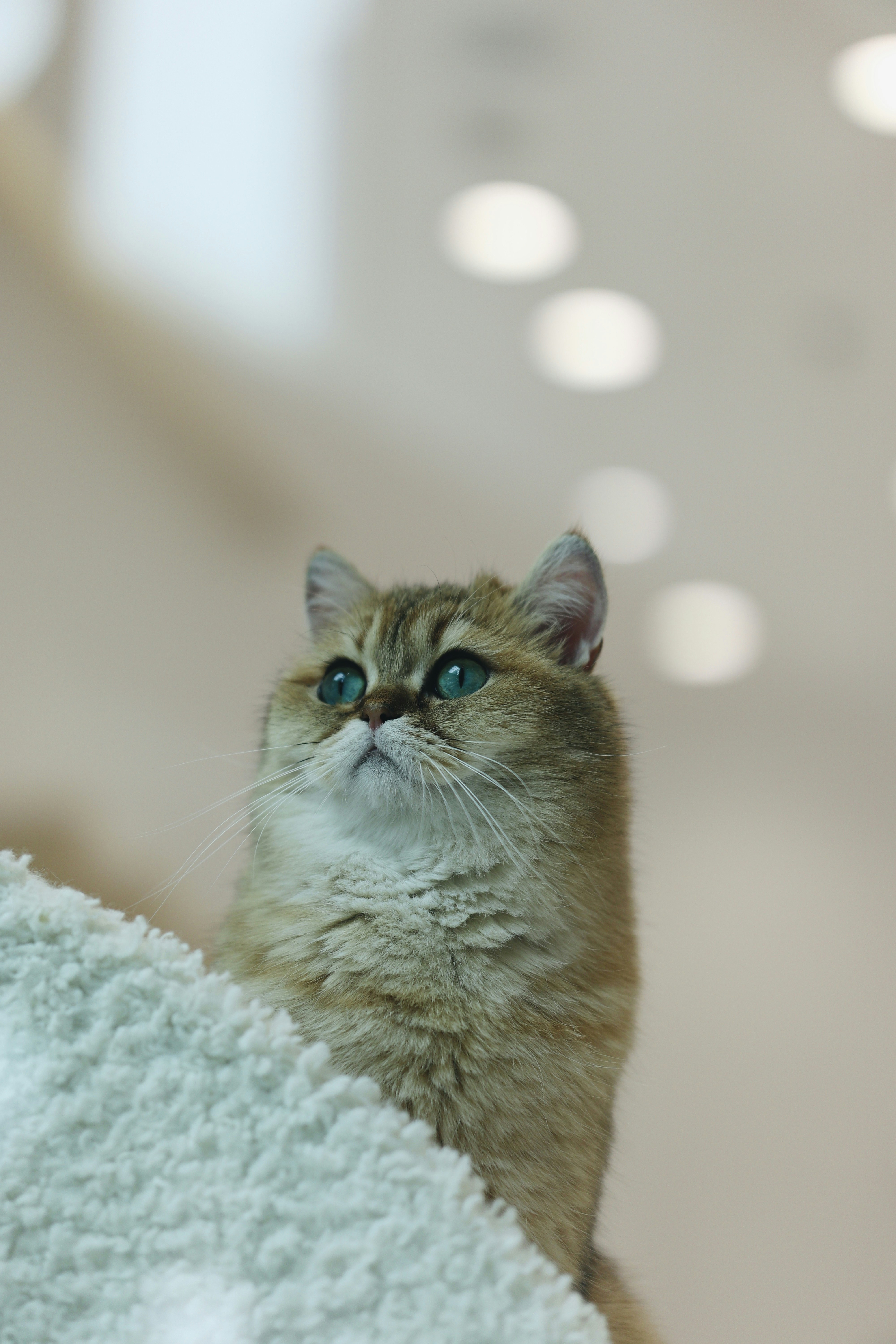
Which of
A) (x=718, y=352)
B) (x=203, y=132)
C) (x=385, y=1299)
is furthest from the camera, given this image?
(x=718, y=352)

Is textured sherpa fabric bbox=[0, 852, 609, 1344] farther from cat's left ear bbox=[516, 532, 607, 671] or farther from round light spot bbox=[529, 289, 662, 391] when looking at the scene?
round light spot bbox=[529, 289, 662, 391]

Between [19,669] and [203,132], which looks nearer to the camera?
[19,669]

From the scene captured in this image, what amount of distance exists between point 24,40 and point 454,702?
1247mm

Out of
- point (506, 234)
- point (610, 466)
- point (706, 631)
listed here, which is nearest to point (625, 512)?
point (610, 466)

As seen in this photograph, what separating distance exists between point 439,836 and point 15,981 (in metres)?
0.32

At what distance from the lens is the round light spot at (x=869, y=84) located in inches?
66.9

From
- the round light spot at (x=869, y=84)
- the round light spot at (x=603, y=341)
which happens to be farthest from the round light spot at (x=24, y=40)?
the round light spot at (x=869, y=84)

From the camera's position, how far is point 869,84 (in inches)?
67.4

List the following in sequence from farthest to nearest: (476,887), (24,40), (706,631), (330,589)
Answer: (706,631)
(24,40)
(330,589)
(476,887)

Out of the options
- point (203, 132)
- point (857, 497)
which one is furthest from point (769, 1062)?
point (203, 132)

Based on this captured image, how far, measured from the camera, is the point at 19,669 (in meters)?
→ 1.17

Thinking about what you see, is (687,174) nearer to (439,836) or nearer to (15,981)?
(439,836)

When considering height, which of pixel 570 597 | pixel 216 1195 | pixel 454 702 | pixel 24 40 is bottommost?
pixel 216 1195

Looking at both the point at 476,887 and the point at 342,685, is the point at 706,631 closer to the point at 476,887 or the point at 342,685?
the point at 342,685
